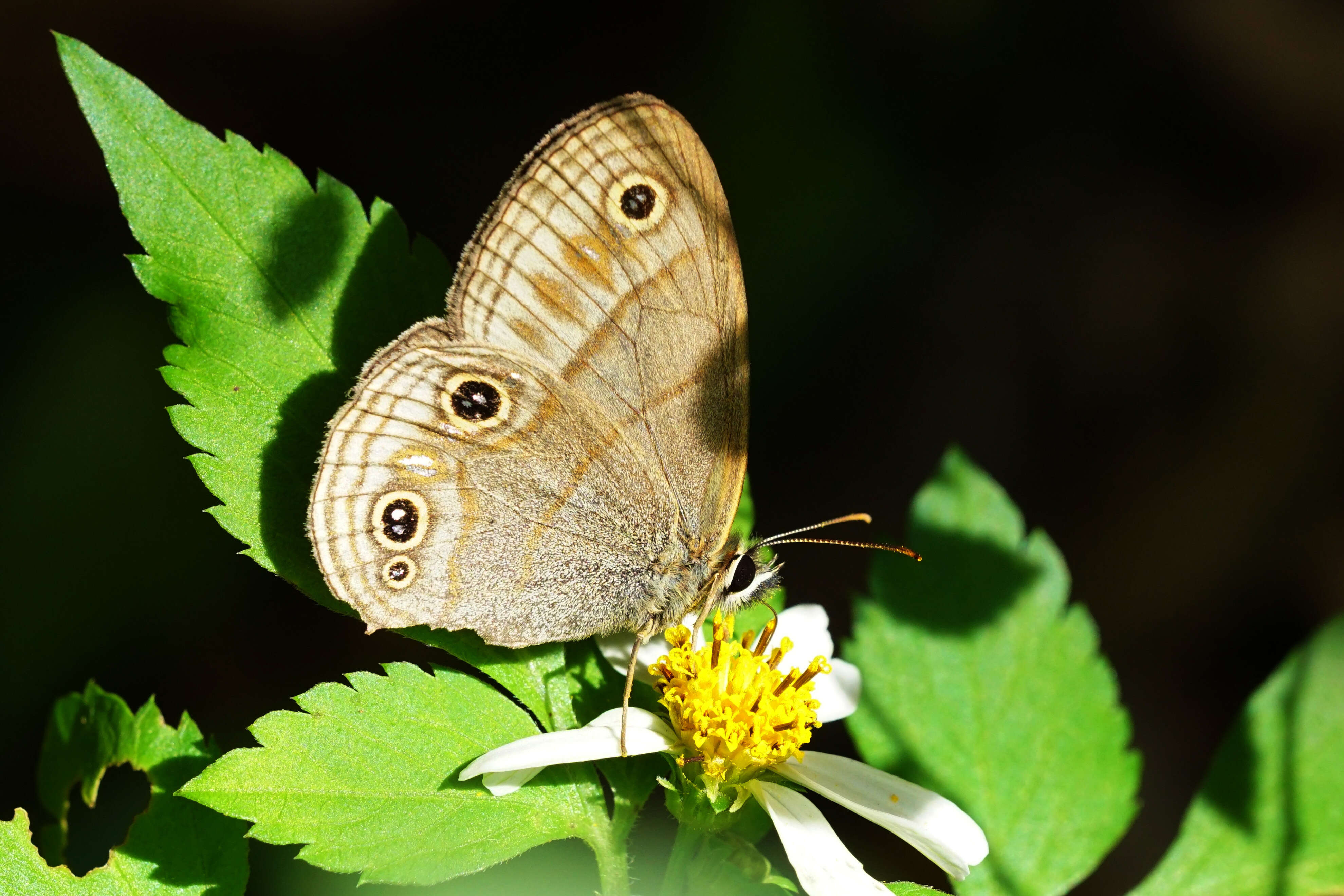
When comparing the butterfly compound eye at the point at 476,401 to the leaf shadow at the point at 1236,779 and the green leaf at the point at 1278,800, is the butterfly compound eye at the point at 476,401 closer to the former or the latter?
the green leaf at the point at 1278,800

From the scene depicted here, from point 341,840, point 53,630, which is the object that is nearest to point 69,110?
point 53,630

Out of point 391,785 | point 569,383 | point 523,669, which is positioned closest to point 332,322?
point 569,383

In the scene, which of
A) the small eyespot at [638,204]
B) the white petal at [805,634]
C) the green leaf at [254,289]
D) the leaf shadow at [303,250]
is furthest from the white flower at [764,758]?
the leaf shadow at [303,250]

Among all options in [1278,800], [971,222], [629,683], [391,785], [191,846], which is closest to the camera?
[391,785]

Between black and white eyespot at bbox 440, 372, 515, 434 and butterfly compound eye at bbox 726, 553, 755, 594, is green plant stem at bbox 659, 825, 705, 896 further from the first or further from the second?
black and white eyespot at bbox 440, 372, 515, 434

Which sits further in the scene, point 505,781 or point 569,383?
point 569,383

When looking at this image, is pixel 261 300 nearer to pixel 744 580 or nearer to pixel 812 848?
pixel 744 580

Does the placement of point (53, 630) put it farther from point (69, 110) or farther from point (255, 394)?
point (69, 110)
